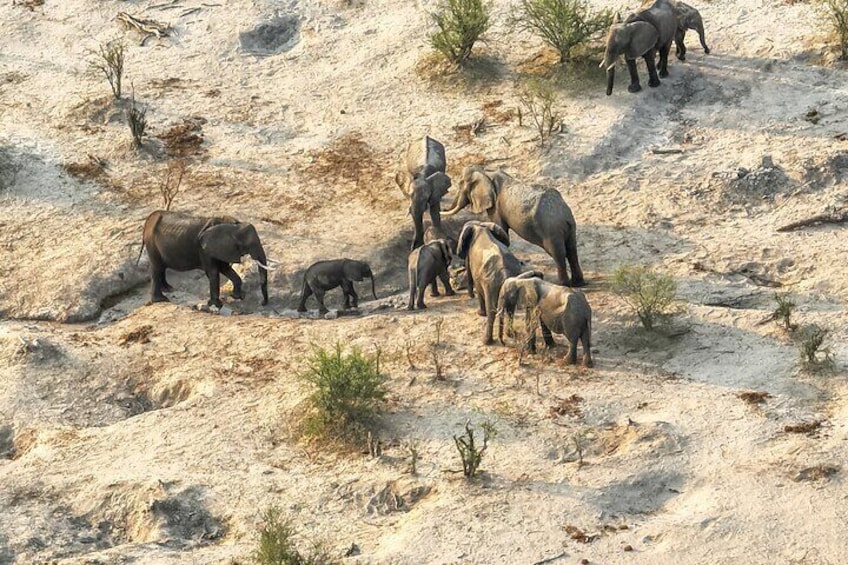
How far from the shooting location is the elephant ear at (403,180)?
60.8ft

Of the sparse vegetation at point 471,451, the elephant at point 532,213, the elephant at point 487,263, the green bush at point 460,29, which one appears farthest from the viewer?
the green bush at point 460,29

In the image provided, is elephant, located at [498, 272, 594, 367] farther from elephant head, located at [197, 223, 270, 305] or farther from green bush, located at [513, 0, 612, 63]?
green bush, located at [513, 0, 612, 63]

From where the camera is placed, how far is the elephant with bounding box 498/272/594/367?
14.6 meters

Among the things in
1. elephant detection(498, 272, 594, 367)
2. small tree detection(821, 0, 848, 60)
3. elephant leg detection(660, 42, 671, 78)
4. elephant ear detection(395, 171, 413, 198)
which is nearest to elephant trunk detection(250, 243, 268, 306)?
elephant ear detection(395, 171, 413, 198)

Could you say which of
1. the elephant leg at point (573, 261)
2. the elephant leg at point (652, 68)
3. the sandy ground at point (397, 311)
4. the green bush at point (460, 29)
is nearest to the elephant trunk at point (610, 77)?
the sandy ground at point (397, 311)

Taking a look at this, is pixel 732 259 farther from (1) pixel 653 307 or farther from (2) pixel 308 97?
(2) pixel 308 97

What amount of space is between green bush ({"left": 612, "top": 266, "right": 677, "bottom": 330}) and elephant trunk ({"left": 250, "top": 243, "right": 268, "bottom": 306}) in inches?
→ 164

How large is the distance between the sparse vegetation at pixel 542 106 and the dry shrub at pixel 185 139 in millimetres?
4651

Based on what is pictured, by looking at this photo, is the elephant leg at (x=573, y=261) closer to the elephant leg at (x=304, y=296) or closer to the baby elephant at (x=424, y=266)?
the baby elephant at (x=424, y=266)

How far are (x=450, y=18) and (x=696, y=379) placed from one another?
992 cm

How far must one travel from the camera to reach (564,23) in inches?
837

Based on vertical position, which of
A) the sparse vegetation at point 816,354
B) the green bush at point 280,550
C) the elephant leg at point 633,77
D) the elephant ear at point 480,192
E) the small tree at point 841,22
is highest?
the small tree at point 841,22

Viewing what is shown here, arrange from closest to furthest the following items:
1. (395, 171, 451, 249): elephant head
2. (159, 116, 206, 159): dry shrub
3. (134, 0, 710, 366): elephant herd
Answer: (134, 0, 710, 366): elephant herd < (395, 171, 451, 249): elephant head < (159, 116, 206, 159): dry shrub

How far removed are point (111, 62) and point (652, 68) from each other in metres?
7.95
